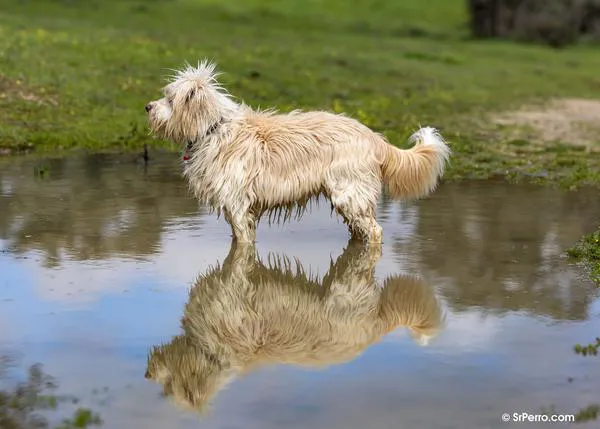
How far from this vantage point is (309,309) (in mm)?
7859

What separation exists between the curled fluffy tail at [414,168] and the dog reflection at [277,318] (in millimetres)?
835

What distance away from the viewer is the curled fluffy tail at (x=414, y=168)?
9984mm

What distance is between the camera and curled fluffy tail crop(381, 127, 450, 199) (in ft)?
32.8

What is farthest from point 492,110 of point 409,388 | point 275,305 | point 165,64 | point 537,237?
point 409,388

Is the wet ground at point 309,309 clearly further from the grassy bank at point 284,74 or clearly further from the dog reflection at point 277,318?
the grassy bank at point 284,74

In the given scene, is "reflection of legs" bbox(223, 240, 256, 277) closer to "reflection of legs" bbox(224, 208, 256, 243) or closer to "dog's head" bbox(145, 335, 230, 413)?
"reflection of legs" bbox(224, 208, 256, 243)

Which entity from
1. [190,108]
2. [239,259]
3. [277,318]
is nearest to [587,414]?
[277,318]

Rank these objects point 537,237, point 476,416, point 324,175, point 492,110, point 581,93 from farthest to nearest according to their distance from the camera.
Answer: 1. point 581,93
2. point 492,110
3. point 537,237
4. point 324,175
5. point 476,416

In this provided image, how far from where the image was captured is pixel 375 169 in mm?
9766

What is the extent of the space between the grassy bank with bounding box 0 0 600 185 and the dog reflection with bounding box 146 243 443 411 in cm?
529

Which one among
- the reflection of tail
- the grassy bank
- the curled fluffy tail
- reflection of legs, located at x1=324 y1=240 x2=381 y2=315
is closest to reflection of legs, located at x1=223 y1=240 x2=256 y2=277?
reflection of legs, located at x1=324 y1=240 x2=381 y2=315

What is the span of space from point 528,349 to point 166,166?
7.88 meters

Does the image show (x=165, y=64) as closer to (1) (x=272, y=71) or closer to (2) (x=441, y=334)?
(1) (x=272, y=71)

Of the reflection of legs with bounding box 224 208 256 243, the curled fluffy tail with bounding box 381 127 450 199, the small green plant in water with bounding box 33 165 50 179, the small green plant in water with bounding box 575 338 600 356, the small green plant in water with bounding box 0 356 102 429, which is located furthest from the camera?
the small green plant in water with bounding box 33 165 50 179
